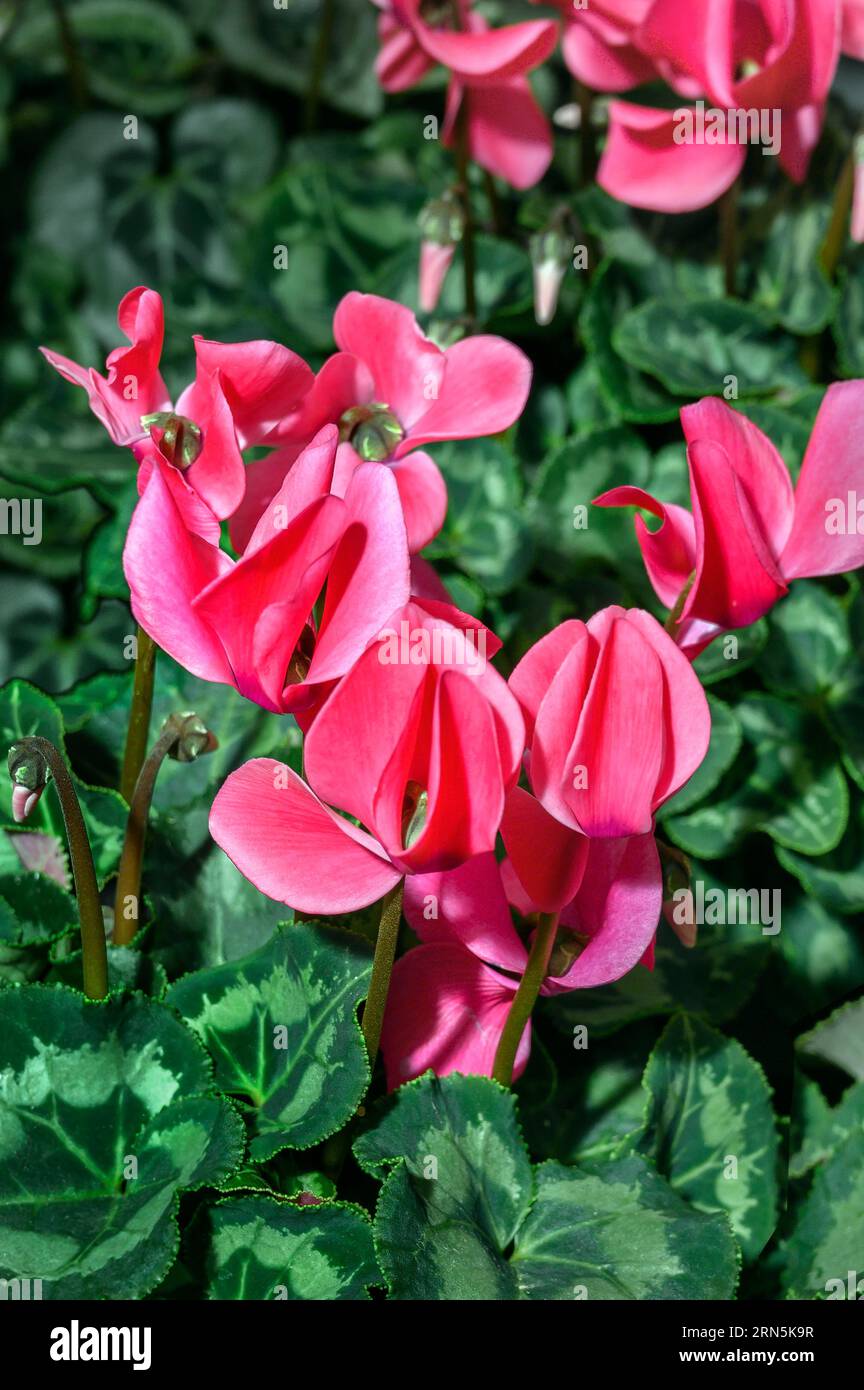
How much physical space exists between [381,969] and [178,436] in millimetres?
288

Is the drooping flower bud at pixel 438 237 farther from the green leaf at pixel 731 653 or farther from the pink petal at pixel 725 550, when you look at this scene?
the pink petal at pixel 725 550

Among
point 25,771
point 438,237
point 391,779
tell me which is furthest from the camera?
point 438,237

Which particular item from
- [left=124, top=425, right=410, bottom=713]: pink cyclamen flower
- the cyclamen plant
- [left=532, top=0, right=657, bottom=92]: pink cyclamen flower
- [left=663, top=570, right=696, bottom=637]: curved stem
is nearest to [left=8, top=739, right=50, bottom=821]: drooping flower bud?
the cyclamen plant

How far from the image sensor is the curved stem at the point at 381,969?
0.71 m

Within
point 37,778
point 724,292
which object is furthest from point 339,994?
point 724,292

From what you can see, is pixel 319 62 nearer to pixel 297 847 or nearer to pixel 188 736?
pixel 188 736

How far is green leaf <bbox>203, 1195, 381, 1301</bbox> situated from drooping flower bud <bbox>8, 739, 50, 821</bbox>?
24cm

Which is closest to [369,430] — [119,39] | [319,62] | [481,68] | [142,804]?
[142,804]

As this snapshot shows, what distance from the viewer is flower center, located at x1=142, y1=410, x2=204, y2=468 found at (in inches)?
29.0

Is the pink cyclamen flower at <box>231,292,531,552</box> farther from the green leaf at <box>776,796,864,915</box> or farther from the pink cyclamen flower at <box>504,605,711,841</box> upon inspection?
the green leaf at <box>776,796,864,915</box>

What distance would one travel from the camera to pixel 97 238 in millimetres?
1733

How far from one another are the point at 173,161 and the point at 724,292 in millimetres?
710

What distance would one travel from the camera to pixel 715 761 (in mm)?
1147

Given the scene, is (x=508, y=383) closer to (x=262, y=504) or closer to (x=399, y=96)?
(x=262, y=504)
